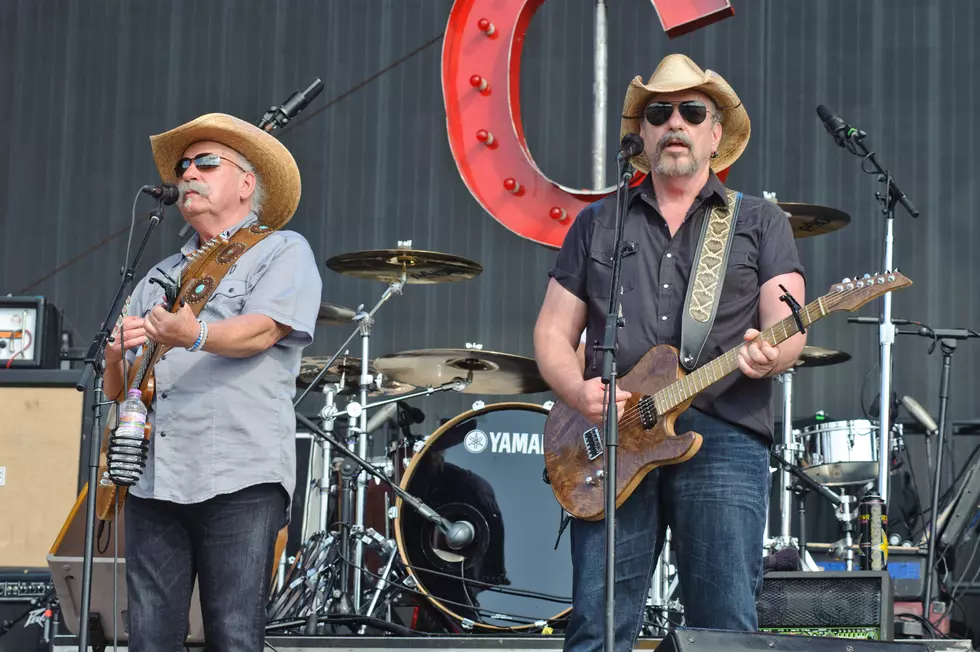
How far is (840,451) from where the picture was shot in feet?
21.3

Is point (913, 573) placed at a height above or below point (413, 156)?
below

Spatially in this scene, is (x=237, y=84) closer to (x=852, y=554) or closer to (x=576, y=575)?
(x=852, y=554)

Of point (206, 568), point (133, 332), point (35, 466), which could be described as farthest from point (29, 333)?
point (206, 568)

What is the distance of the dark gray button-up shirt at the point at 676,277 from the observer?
10.6 ft

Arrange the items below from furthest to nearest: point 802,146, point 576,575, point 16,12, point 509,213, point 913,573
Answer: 1. point 16,12
2. point 802,146
3. point 509,213
4. point 913,573
5. point 576,575

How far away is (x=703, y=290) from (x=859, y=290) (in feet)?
1.28

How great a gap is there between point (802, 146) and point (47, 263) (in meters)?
4.32


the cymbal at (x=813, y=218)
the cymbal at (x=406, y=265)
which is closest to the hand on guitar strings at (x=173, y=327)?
the cymbal at (x=406, y=265)

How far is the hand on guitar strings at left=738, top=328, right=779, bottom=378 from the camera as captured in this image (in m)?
3.09

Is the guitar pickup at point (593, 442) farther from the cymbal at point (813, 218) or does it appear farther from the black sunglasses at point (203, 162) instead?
the cymbal at point (813, 218)

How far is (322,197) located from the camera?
289 inches

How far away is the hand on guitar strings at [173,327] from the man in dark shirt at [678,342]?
3.04ft

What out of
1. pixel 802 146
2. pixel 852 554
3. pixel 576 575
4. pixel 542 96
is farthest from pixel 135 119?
pixel 576 575

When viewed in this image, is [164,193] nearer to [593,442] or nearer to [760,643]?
[593,442]
